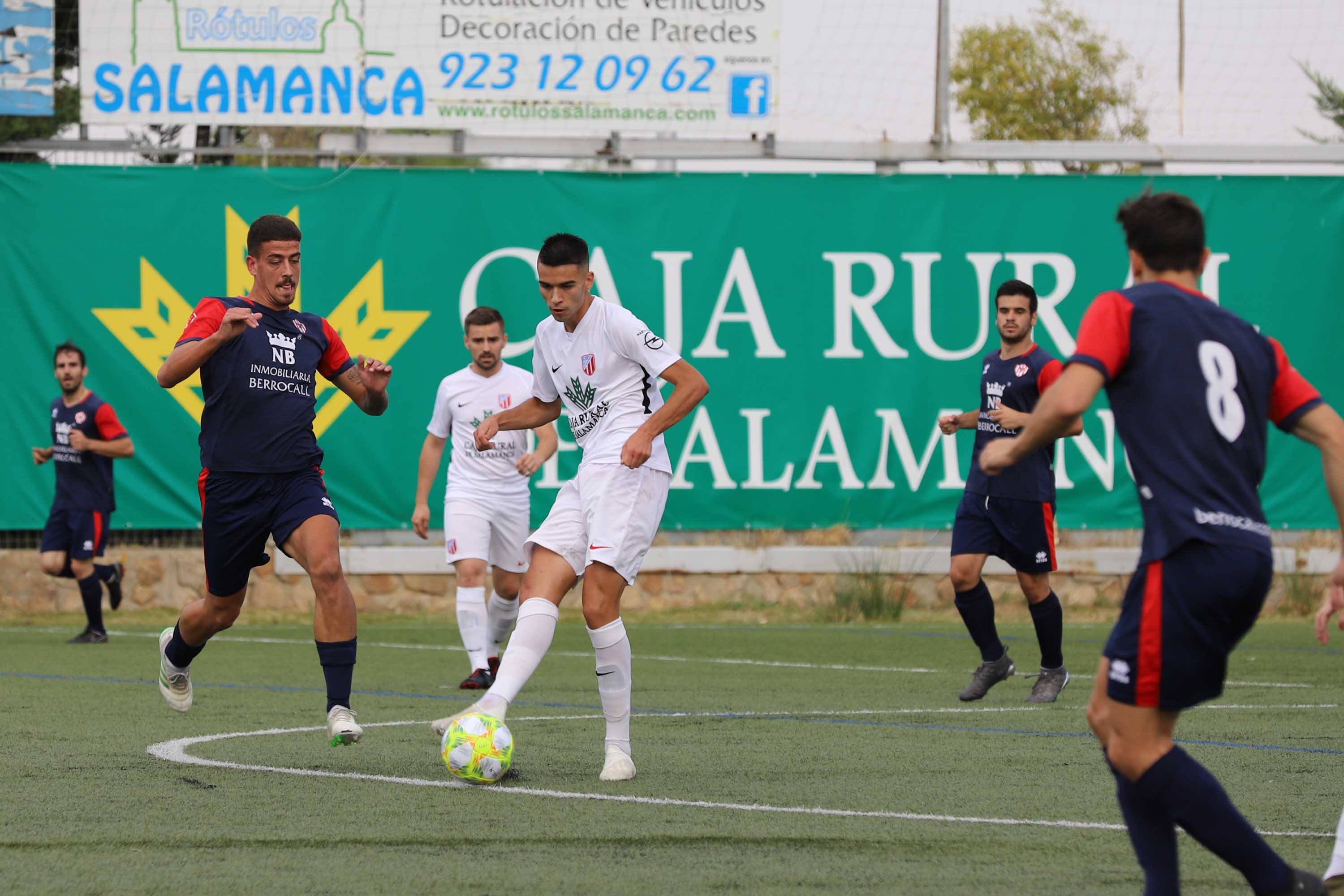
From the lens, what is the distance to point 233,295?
49.6 ft

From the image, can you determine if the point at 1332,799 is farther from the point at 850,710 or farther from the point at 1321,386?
the point at 1321,386

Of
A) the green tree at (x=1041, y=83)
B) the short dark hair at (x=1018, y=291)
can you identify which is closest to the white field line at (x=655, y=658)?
the short dark hair at (x=1018, y=291)

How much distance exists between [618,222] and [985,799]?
1013 cm

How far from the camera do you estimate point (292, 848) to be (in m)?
4.95

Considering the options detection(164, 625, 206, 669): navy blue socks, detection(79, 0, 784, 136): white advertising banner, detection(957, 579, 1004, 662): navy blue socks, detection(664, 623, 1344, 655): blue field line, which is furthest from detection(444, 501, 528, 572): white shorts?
detection(79, 0, 784, 136): white advertising banner

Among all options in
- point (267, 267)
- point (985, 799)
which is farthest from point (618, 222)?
point (985, 799)

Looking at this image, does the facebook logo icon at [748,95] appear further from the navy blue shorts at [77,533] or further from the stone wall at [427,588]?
the navy blue shorts at [77,533]

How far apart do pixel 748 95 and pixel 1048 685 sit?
7.81 m

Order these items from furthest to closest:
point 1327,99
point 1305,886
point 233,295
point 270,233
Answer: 1. point 1327,99
2. point 233,295
3. point 270,233
4. point 1305,886

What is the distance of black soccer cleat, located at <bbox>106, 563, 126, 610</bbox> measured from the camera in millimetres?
13859

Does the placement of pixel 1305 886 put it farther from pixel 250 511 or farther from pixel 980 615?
pixel 980 615

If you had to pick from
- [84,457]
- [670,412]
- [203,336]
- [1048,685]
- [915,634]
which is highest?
[203,336]

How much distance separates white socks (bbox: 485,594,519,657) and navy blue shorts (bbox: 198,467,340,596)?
3.50 m

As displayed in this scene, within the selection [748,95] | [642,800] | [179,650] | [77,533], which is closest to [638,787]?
[642,800]
